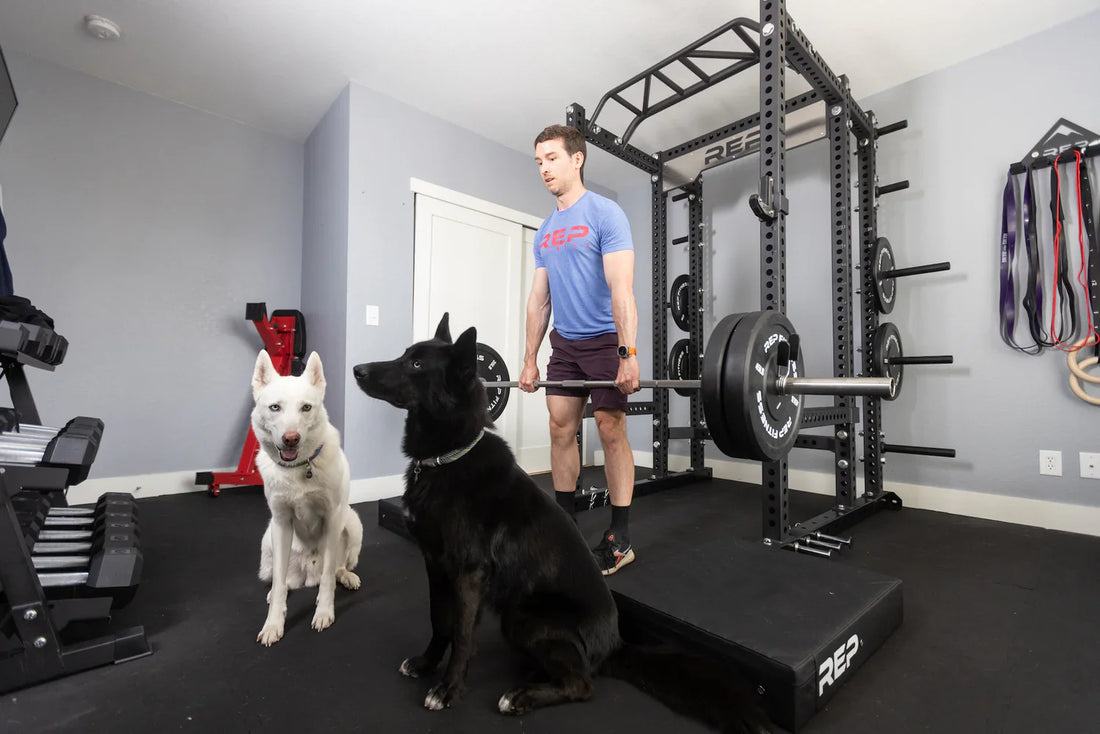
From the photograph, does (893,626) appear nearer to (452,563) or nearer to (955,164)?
(452,563)

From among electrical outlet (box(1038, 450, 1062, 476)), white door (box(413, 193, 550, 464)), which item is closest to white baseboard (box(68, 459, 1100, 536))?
electrical outlet (box(1038, 450, 1062, 476))

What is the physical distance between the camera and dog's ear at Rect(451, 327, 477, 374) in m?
1.12

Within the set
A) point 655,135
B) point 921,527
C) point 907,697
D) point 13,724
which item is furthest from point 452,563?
point 655,135

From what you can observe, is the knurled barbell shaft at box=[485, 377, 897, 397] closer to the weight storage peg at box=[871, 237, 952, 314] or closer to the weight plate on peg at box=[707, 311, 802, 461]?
the weight plate on peg at box=[707, 311, 802, 461]

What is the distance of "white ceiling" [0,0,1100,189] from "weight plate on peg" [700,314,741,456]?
7.09 feet

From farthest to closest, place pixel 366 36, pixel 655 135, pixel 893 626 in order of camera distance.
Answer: pixel 655 135 → pixel 366 36 → pixel 893 626

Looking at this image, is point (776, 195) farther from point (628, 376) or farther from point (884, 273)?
point (884, 273)

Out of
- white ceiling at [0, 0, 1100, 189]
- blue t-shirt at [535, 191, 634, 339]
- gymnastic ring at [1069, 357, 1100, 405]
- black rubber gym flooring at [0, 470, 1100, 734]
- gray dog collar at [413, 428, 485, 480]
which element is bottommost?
black rubber gym flooring at [0, 470, 1100, 734]

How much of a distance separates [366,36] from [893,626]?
348cm

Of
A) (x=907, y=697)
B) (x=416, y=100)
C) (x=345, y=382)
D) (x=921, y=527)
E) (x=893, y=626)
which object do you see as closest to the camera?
(x=907, y=697)

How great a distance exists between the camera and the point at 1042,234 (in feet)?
8.13

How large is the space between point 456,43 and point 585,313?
1908 millimetres

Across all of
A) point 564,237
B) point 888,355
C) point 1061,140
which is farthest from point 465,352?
point 1061,140

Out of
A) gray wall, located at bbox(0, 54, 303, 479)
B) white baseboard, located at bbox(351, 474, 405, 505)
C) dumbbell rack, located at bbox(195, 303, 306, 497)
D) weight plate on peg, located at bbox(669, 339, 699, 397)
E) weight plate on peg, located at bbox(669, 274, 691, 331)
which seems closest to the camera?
gray wall, located at bbox(0, 54, 303, 479)
